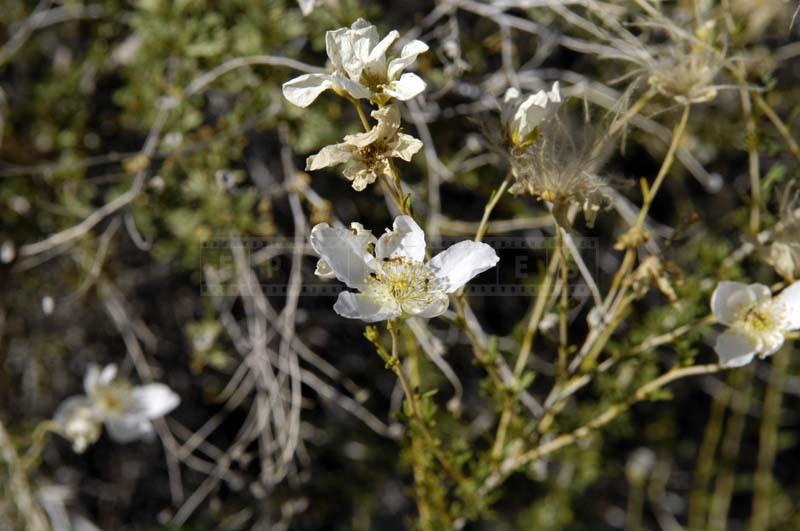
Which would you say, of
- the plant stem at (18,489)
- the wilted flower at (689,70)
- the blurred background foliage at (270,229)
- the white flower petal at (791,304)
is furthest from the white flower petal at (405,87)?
the plant stem at (18,489)

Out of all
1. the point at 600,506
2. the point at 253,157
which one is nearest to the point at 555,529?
the point at 600,506

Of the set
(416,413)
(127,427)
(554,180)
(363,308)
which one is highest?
(554,180)

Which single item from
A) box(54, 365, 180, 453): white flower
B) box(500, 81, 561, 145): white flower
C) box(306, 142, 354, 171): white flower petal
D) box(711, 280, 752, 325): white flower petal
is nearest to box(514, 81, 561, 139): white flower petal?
box(500, 81, 561, 145): white flower

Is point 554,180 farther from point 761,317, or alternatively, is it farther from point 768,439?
point 768,439

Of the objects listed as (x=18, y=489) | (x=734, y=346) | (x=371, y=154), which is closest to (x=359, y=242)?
(x=371, y=154)

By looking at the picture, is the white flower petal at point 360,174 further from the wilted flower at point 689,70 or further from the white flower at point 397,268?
the wilted flower at point 689,70
